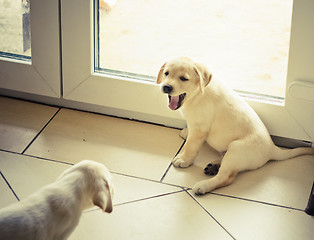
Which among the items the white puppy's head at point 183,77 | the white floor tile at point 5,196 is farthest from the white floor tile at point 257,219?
the white floor tile at point 5,196

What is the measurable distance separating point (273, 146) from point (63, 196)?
3.50 feet

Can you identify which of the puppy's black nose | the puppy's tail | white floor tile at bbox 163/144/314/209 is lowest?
white floor tile at bbox 163/144/314/209

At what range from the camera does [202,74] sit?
2135 millimetres

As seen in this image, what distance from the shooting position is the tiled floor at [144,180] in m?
1.93

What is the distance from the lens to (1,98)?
2.73 meters

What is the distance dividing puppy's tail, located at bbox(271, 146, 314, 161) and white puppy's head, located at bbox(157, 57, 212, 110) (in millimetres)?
445

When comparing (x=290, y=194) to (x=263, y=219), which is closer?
(x=263, y=219)

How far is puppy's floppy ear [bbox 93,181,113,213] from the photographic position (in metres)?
1.59

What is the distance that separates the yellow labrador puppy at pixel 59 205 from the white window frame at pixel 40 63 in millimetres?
1021

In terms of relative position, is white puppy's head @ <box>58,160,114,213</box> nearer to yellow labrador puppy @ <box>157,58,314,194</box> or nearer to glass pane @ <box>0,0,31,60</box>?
yellow labrador puppy @ <box>157,58,314,194</box>

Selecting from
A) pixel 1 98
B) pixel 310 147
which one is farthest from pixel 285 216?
pixel 1 98

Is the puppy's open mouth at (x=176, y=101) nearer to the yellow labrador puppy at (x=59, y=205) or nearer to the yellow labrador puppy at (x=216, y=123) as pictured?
the yellow labrador puppy at (x=216, y=123)

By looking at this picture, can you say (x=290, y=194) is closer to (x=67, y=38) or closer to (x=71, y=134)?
(x=71, y=134)

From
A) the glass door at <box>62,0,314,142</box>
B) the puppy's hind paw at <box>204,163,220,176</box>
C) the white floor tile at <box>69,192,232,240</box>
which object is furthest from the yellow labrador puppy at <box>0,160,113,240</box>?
the glass door at <box>62,0,314,142</box>
